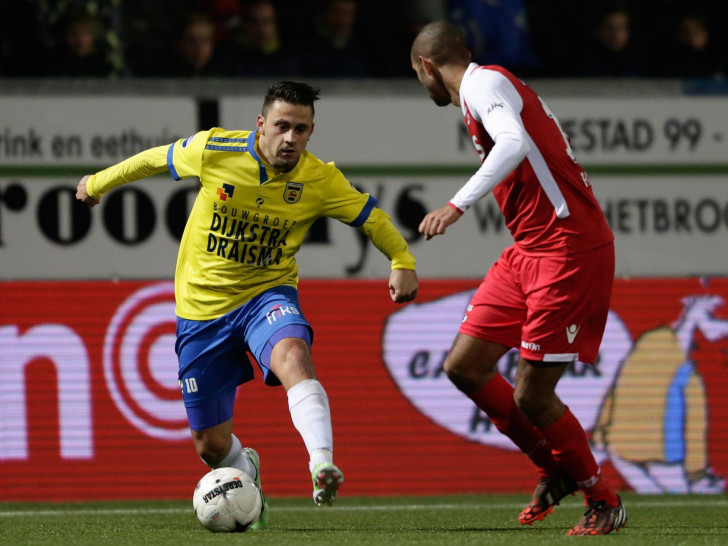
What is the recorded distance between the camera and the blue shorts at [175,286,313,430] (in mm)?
5332

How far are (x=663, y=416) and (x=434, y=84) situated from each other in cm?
407

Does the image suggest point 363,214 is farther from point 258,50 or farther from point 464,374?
point 258,50

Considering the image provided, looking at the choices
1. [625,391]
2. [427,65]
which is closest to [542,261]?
[427,65]

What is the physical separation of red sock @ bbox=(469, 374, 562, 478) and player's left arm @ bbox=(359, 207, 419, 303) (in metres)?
0.66

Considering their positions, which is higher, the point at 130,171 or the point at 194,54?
the point at 194,54

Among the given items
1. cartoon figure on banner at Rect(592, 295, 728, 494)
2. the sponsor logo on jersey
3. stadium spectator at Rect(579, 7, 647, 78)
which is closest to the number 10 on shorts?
the sponsor logo on jersey

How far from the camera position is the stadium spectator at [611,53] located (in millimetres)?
9930

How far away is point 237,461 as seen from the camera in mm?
5918

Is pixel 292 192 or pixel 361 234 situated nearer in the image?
pixel 292 192

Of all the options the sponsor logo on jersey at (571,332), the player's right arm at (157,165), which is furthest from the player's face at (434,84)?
the sponsor logo on jersey at (571,332)

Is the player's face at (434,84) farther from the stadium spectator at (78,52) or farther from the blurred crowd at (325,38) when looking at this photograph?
the stadium spectator at (78,52)

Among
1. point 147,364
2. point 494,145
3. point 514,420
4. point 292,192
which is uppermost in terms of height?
point 494,145

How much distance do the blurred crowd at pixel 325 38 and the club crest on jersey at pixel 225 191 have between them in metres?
3.79

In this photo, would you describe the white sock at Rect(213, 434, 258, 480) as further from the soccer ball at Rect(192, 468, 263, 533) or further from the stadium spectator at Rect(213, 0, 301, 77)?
the stadium spectator at Rect(213, 0, 301, 77)
